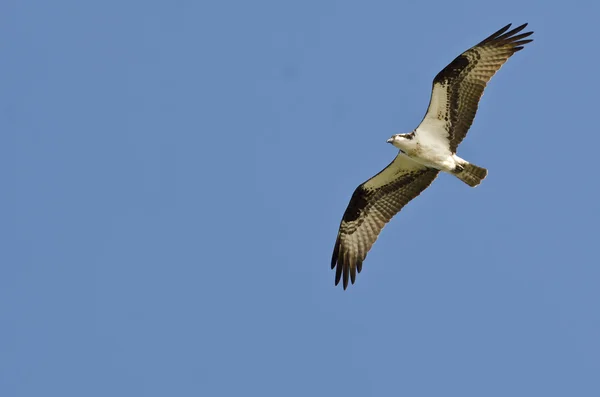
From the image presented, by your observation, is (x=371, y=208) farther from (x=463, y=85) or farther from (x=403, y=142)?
(x=463, y=85)

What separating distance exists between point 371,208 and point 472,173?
2.12 m

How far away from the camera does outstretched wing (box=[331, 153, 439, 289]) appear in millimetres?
18266

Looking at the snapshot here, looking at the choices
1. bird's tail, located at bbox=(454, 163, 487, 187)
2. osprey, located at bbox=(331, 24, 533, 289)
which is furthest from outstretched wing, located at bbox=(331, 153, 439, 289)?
bird's tail, located at bbox=(454, 163, 487, 187)

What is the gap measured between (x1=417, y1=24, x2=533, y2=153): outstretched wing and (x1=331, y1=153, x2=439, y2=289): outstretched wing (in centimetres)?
106

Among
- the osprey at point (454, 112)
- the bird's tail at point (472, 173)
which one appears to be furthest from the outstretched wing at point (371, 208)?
the bird's tail at point (472, 173)

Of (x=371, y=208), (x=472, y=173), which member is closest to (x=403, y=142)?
(x=472, y=173)

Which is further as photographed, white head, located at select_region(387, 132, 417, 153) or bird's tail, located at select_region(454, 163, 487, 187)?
bird's tail, located at select_region(454, 163, 487, 187)

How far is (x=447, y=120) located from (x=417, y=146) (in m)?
0.65

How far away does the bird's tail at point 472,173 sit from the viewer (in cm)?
1739

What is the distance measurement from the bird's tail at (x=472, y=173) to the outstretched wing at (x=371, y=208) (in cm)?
80

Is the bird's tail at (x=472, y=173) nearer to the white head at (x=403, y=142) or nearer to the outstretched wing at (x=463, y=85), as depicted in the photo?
the outstretched wing at (x=463, y=85)

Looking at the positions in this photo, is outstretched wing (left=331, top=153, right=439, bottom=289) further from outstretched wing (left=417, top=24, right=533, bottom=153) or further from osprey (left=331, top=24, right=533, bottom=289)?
outstretched wing (left=417, top=24, right=533, bottom=153)

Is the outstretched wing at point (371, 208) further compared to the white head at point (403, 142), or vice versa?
the outstretched wing at point (371, 208)

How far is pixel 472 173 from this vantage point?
1742 centimetres
